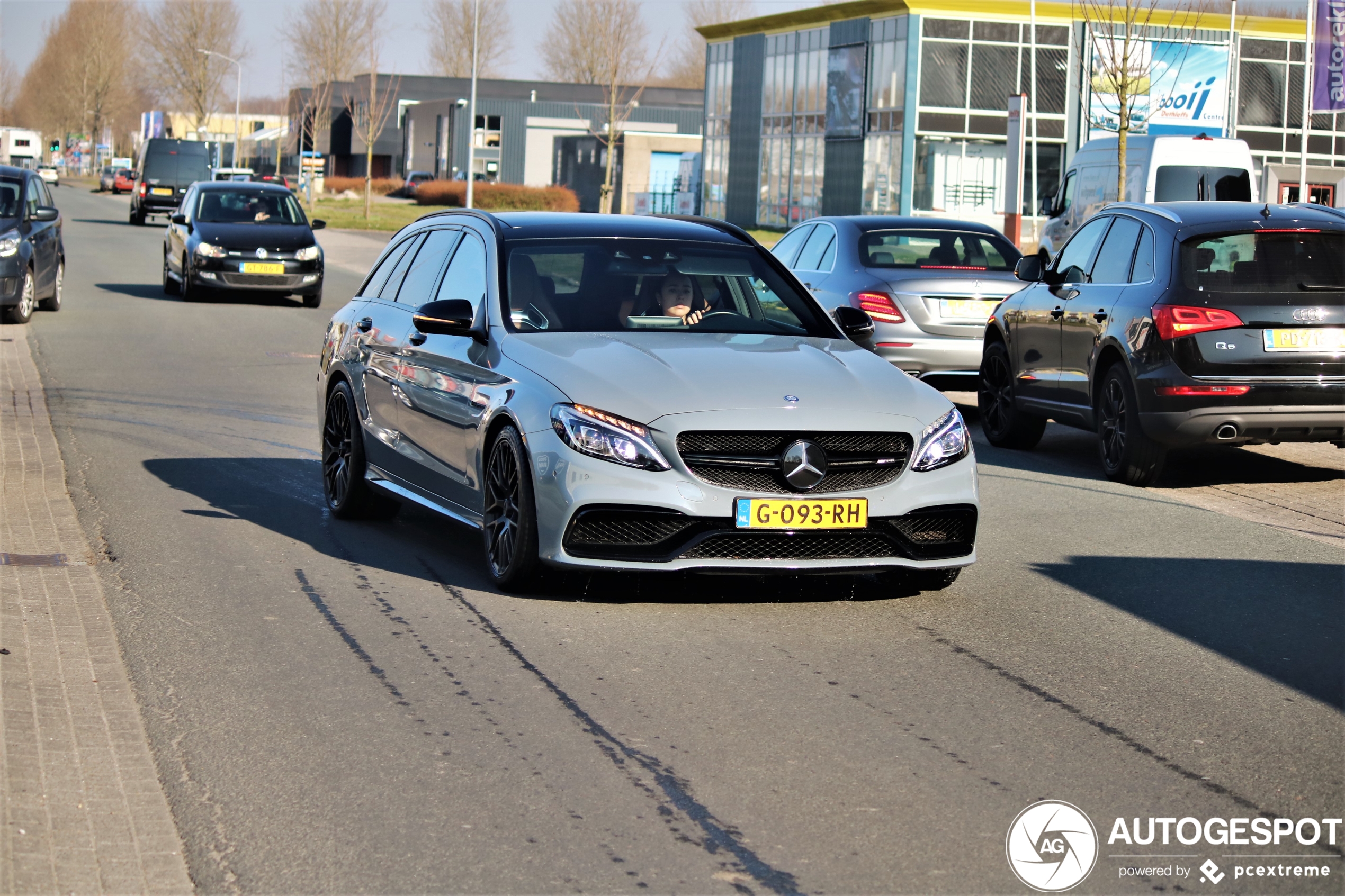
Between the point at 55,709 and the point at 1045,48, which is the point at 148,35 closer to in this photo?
the point at 1045,48

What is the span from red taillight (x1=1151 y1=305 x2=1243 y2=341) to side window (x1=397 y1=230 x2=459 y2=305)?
436 centimetres

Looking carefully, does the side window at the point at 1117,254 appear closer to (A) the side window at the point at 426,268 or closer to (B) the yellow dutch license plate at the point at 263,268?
(A) the side window at the point at 426,268

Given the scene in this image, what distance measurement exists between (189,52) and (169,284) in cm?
10040

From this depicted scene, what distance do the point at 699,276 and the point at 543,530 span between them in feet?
5.90

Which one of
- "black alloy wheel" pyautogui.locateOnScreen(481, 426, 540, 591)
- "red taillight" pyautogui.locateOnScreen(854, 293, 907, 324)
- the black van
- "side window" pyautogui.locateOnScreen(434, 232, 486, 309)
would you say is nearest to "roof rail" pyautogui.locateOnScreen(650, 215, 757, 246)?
"side window" pyautogui.locateOnScreen(434, 232, 486, 309)

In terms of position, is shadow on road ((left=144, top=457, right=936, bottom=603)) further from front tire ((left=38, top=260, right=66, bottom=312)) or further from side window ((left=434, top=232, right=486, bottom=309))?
front tire ((left=38, top=260, right=66, bottom=312))

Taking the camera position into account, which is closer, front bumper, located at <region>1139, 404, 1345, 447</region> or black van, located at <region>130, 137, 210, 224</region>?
front bumper, located at <region>1139, 404, 1345, 447</region>

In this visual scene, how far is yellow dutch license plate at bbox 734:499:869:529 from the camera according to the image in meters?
6.54

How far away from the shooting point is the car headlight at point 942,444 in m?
6.84

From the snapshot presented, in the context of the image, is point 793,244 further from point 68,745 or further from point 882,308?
point 68,745

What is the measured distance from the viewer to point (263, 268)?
2480 centimetres

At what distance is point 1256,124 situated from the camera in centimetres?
5628

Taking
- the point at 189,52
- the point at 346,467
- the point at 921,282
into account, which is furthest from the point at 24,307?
the point at 189,52

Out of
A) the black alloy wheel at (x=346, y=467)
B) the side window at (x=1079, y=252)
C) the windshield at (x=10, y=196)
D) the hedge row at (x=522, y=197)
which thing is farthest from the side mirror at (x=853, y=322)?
the hedge row at (x=522, y=197)
